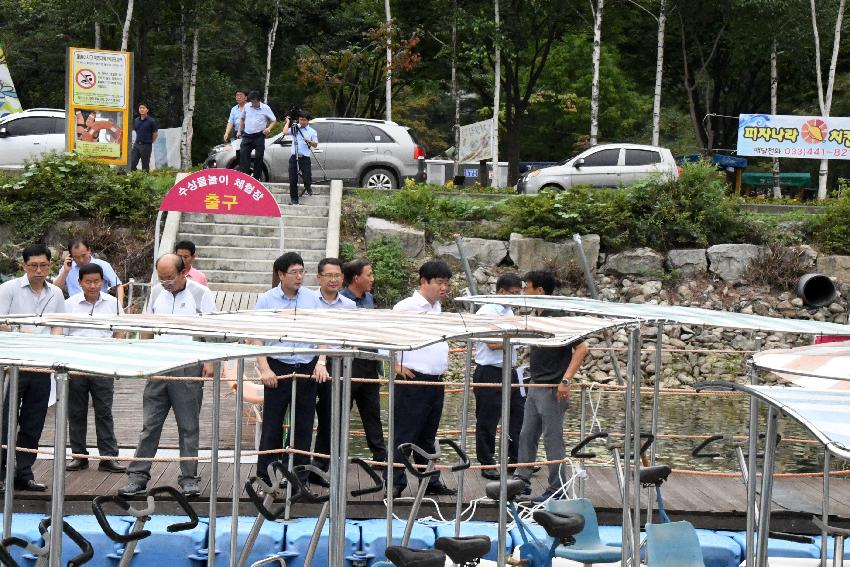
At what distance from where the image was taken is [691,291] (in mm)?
22875

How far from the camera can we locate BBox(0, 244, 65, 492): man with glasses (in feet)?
32.0

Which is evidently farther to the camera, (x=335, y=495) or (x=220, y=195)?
(x=220, y=195)

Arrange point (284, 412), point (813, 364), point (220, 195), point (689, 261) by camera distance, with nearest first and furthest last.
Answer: point (813, 364), point (284, 412), point (220, 195), point (689, 261)

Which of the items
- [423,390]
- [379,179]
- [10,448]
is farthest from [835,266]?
[10,448]

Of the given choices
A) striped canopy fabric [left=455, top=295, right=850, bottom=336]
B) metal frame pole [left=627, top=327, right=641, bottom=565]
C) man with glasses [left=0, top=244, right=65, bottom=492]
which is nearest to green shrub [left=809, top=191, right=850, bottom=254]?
striped canopy fabric [left=455, top=295, right=850, bottom=336]

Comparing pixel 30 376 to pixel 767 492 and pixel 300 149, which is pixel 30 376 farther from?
pixel 300 149

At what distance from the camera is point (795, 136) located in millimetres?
28016

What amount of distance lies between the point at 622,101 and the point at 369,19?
8635 millimetres

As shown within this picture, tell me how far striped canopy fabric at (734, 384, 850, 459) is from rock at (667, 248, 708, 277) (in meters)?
16.6

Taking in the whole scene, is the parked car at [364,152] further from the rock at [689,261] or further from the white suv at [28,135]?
the rock at [689,261]

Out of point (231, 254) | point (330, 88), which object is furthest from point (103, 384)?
point (330, 88)

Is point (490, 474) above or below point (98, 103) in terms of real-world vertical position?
below

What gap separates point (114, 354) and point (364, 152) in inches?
777

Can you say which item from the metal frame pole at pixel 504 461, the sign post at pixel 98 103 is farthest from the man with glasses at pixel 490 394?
the sign post at pixel 98 103
